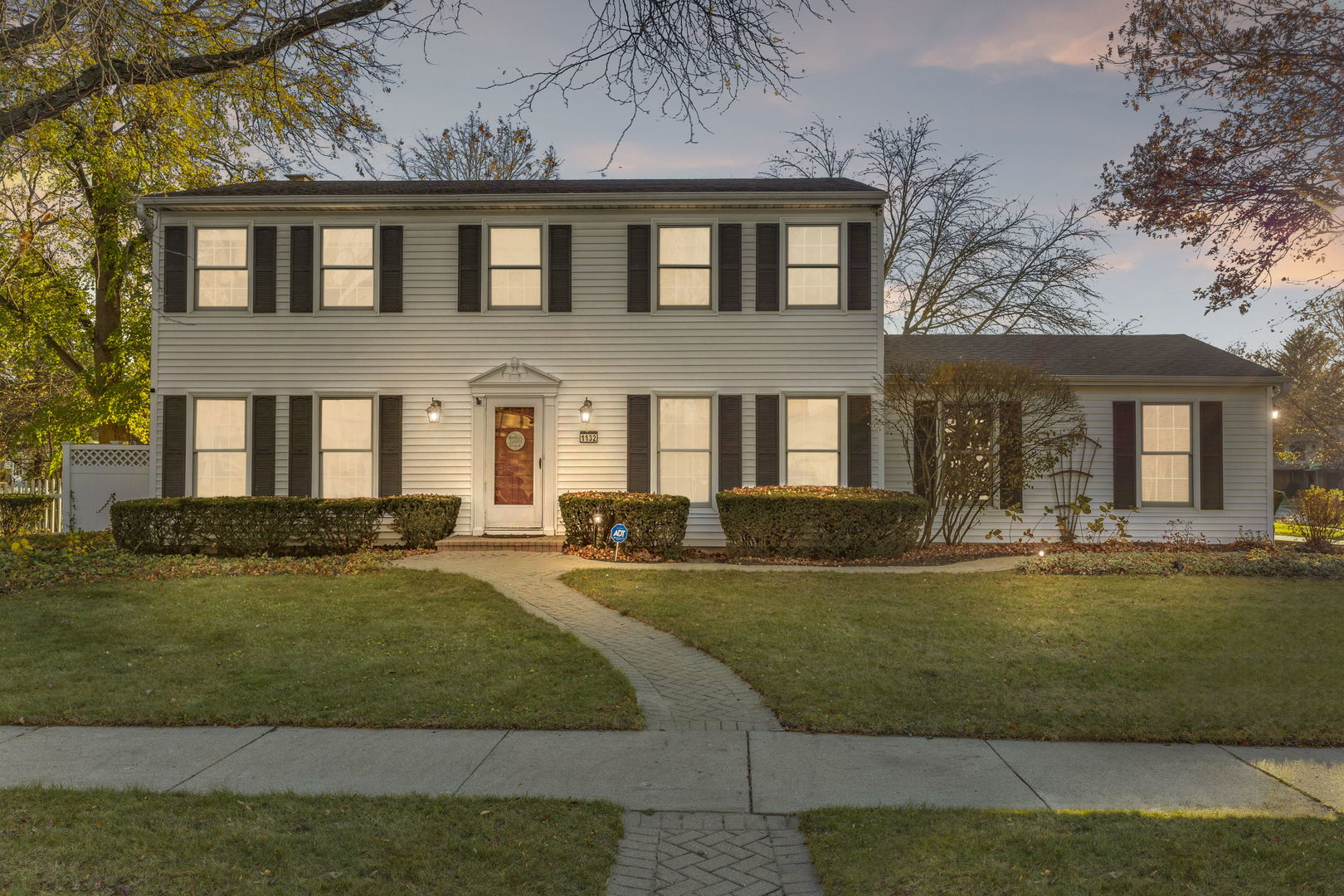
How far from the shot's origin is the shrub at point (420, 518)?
484 inches

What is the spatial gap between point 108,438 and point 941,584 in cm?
1905

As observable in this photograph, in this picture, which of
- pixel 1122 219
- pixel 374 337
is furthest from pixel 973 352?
pixel 374 337

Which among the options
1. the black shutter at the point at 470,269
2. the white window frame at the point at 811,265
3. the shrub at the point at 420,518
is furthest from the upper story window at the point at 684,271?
the shrub at the point at 420,518

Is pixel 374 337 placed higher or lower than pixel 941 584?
higher

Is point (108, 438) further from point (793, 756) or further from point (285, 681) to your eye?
point (793, 756)

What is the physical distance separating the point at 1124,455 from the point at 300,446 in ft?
46.5

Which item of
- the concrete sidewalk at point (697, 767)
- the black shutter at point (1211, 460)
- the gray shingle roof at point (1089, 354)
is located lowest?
the concrete sidewalk at point (697, 767)

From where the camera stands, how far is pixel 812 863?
128 inches

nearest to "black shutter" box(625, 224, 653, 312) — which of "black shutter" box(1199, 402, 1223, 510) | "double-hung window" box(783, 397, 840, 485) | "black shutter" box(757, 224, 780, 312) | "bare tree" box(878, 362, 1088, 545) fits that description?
"black shutter" box(757, 224, 780, 312)

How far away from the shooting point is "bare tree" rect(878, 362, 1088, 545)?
40.3 feet

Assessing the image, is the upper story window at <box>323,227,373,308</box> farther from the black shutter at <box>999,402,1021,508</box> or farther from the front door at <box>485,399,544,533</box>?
the black shutter at <box>999,402,1021,508</box>

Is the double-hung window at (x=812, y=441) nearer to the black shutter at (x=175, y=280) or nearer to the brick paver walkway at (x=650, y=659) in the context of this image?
the brick paver walkway at (x=650, y=659)

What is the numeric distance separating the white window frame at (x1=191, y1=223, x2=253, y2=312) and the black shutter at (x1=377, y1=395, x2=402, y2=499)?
2.93 meters

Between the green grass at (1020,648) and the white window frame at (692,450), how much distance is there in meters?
3.27
